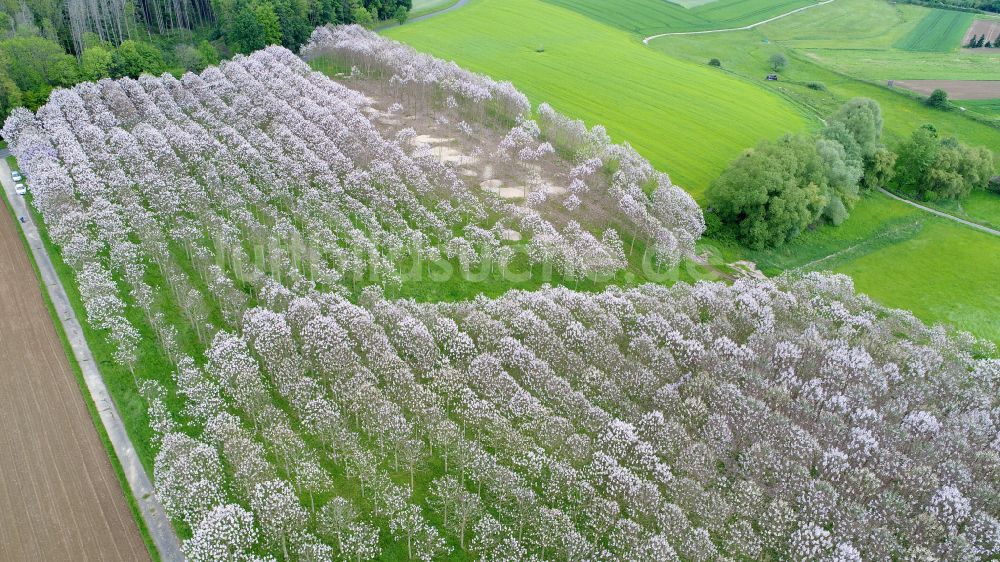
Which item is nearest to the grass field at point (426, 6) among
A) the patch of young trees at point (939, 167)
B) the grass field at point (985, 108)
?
the patch of young trees at point (939, 167)

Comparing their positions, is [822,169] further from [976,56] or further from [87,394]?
[976,56]

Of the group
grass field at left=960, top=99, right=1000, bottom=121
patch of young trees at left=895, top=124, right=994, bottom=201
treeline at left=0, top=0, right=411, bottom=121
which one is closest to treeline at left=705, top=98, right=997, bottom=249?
patch of young trees at left=895, top=124, right=994, bottom=201

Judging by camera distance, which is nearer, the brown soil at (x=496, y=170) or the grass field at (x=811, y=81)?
the brown soil at (x=496, y=170)

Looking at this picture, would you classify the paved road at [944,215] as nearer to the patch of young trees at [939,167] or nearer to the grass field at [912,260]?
the grass field at [912,260]

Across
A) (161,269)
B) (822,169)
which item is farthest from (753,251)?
(161,269)

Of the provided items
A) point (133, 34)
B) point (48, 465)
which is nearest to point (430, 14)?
point (133, 34)

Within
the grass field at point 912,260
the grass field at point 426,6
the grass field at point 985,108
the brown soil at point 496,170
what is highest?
the grass field at point 426,6

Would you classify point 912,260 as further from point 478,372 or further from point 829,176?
point 478,372

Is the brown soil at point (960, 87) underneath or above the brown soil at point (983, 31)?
underneath

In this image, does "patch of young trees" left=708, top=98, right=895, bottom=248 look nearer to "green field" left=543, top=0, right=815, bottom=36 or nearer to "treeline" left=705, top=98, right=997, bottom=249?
"treeline" left=705, top=98, right=997, bottom=249
